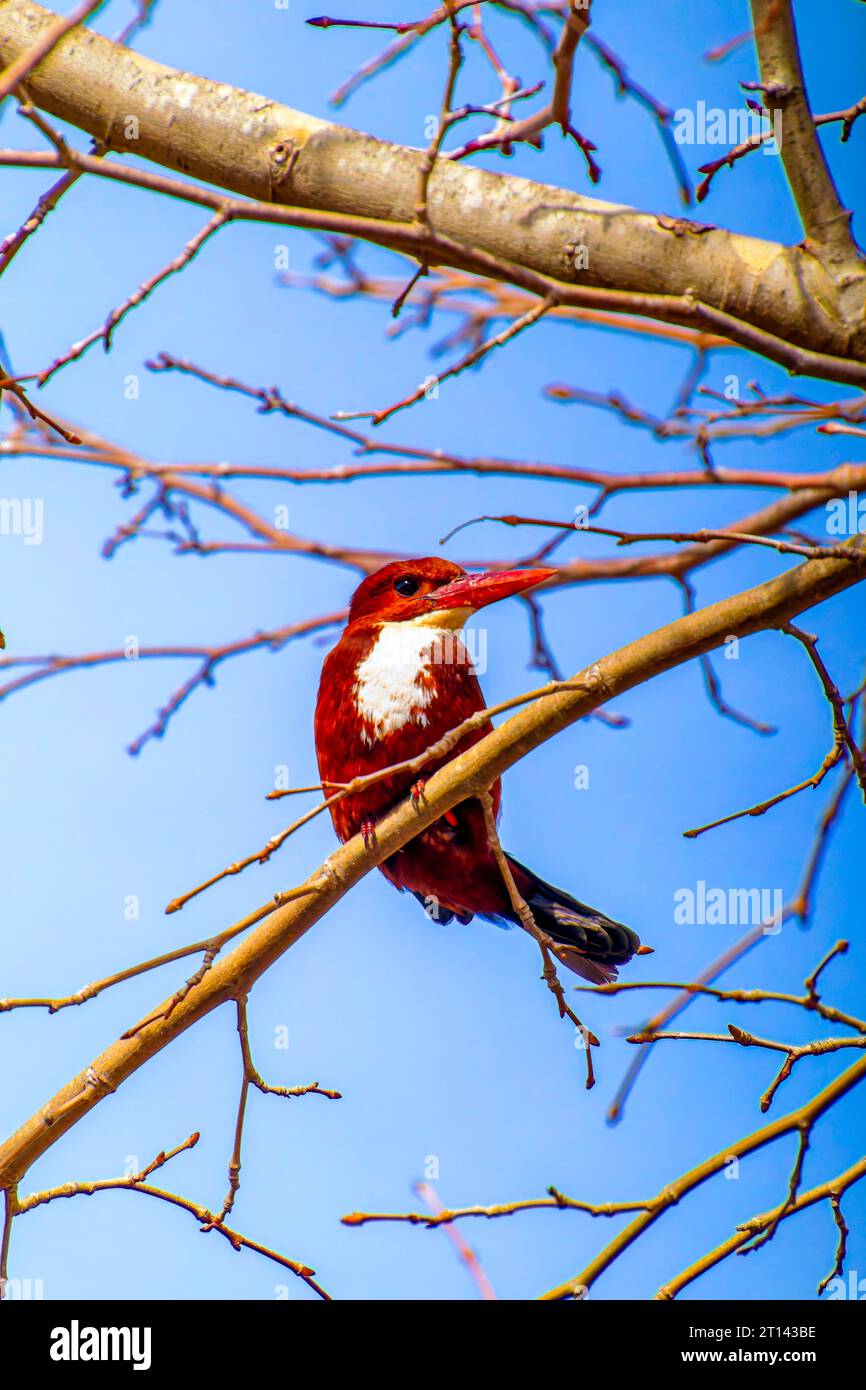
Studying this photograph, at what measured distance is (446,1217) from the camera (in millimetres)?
1694

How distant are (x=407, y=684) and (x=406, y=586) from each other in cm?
24

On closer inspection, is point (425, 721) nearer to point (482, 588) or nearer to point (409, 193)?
point (482, 588)

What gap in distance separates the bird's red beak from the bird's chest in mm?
70

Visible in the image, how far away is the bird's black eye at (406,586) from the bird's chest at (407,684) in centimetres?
9

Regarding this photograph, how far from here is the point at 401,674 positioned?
8.10 ft

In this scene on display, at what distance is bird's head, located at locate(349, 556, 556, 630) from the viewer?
244 cm

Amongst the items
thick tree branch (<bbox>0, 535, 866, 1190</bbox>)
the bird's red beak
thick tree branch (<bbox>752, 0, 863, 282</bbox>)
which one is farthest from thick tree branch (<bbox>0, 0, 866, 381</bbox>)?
the bird's red beak

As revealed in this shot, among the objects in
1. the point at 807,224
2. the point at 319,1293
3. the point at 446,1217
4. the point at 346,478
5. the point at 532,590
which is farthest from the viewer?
the point at 532,590

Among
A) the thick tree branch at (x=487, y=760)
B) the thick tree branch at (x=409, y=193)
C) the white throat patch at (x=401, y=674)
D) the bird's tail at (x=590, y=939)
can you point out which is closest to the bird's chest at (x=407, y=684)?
the white throat patch at (x=401, y=674)

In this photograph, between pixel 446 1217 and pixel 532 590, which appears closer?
pixel 446 1217

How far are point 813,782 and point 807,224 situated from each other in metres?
0.85

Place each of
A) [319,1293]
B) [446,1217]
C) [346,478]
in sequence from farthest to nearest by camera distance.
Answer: [319,1293] < [446,1217] < [346,478]
